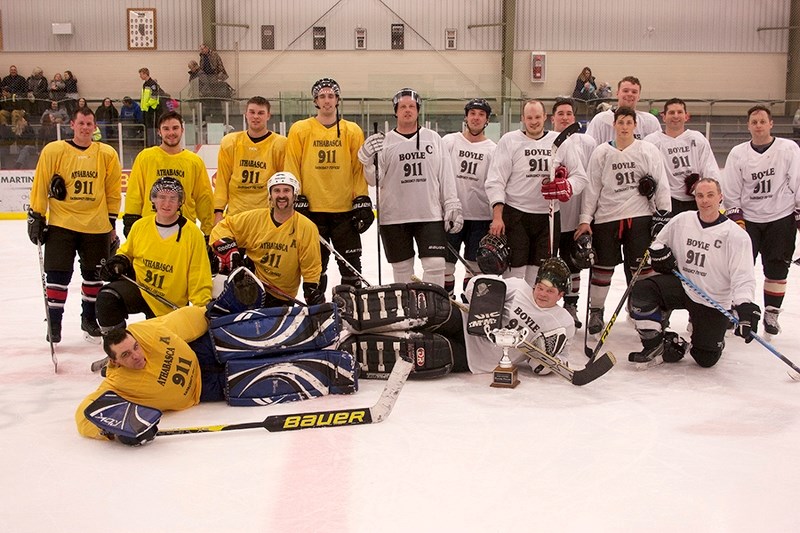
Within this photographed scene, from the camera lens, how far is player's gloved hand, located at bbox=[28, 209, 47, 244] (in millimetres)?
4066

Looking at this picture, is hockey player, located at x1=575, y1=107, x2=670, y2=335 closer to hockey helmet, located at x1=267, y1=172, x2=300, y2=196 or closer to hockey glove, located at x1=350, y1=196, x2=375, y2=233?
hockey glove, located at x1=350, y1=196, x2=375, y2=233

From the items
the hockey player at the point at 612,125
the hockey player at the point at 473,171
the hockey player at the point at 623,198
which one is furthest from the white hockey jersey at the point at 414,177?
the hockey player at the point at 612,125

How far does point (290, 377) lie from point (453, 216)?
1.39 meters

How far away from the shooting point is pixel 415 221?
14.2 ft

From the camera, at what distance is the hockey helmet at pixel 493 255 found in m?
4.05

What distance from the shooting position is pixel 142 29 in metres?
14.1

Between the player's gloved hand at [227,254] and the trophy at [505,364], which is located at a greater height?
the player's gloved hand at [227,254]

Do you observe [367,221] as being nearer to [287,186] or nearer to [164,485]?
[287,186]

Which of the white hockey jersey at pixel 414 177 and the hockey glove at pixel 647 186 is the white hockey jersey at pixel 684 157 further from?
the white hockey jersey at pixel 414 177

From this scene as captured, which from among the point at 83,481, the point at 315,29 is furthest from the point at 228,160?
the point at 315,29

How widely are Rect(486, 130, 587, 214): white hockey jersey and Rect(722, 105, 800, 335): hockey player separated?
3.08 feet

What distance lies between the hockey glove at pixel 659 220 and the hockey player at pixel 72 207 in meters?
2.89

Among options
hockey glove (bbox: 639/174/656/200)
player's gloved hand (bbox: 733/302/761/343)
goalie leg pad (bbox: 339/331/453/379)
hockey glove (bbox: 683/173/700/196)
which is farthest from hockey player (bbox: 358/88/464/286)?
player's gloved hand (bbox: 733/302/761/343)

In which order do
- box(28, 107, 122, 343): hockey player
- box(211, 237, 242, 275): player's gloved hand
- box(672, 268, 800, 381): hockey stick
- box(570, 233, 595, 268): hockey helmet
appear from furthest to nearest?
1. box(28, 107, 122, 343): hockey player
2. box(570, 233, 595, 268): hockey helmet
3. box(211, 237, 242, 275): player's gloved hand
4. box(672, 268, 800, 381): hockey stick
